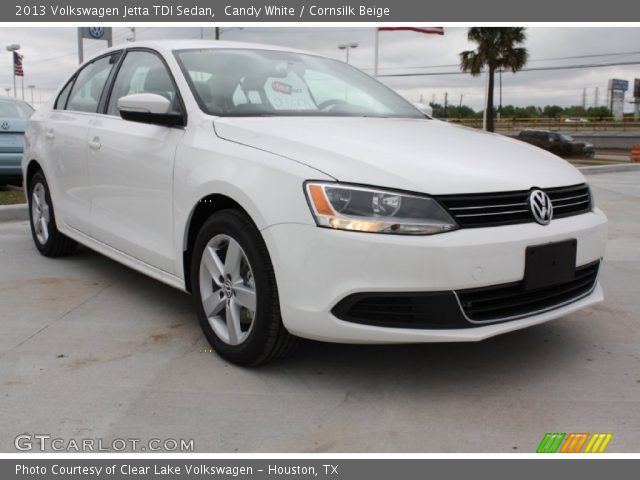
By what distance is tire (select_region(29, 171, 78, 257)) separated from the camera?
5281 mm

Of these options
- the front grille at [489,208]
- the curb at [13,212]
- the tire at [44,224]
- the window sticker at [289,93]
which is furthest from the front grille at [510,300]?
the curb at [13,212]

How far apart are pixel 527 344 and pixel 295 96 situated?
5.95ft

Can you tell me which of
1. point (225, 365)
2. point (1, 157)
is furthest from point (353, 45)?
point (225, 365)

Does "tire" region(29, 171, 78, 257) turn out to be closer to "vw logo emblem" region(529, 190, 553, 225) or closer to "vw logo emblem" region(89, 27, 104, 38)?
"vw logo emblem" region(529, 190, 553, 225)

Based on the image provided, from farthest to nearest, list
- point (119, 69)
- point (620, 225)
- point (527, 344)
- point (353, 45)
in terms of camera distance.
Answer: point (353, 45)
point (620, 225)
point (119, 69)
point (527, 344)

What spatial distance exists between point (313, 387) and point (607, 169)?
51.3 feet

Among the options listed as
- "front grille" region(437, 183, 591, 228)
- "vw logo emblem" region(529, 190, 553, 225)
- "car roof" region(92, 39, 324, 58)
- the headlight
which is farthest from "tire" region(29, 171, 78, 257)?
"vw logo emblem" region(529, 190, 553, 225)

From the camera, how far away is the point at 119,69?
444cm

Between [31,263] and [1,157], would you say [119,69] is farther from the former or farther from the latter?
[1,157]

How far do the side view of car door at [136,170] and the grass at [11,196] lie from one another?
13.8 ft

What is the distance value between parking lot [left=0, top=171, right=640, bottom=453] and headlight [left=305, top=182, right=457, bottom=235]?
75cm

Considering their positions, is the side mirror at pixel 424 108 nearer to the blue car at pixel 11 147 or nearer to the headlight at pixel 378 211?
the headlight at pixel 378 211

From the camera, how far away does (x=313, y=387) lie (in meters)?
3.00

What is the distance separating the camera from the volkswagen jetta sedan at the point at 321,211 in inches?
105
